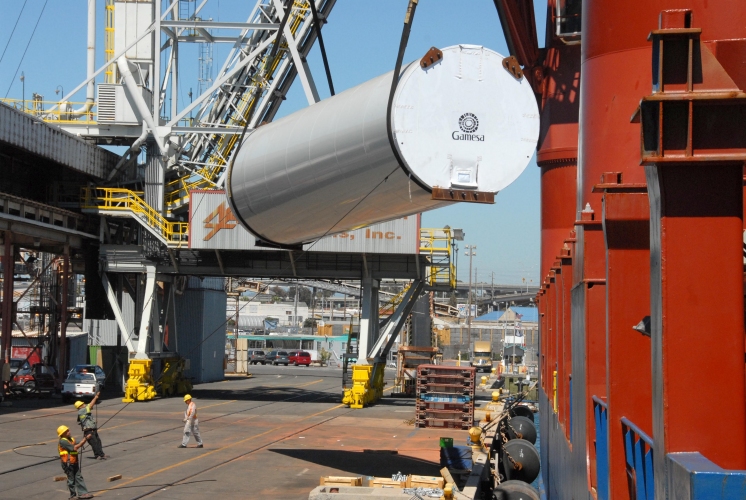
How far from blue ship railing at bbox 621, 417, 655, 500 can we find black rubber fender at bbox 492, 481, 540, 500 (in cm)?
949

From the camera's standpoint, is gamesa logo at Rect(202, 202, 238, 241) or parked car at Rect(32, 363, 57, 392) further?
parked car at Rect(32, 363, 57, 392)

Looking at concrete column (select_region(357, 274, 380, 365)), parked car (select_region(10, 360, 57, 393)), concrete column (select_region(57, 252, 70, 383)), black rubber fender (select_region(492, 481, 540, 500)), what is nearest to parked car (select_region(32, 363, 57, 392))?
parked car (select_region(10, 360, 57, 393))

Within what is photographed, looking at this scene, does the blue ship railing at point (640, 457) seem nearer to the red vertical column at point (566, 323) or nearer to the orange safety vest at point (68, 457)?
the red vertical column at point (566, 323)

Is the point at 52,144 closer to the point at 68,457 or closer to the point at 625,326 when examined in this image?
the point at 68,457

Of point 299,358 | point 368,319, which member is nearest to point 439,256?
point 368,319

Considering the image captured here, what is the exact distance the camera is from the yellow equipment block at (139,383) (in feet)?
121

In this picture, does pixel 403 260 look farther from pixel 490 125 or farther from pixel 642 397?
pixel 642 397

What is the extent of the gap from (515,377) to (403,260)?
18.9 m

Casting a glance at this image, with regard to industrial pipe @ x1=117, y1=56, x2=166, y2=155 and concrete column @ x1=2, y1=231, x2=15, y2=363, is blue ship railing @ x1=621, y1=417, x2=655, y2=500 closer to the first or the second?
concrete column @ x1=2, y1=231, x2=15, y2=363

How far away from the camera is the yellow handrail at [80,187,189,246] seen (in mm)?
37594

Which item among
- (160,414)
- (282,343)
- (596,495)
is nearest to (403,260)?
(160,414)

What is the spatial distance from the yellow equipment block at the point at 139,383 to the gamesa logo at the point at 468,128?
29300 millimetres

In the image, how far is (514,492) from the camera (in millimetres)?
15461

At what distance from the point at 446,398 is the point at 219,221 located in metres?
12.7
